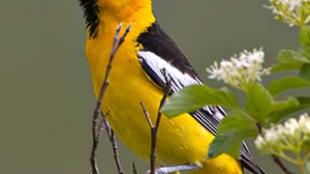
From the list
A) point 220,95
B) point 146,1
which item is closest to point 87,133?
point 146,1

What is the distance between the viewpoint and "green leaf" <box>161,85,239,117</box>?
4.72 feet

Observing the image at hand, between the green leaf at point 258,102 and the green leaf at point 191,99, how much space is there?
6 centimetres

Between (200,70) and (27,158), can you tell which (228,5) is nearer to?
(200,70)

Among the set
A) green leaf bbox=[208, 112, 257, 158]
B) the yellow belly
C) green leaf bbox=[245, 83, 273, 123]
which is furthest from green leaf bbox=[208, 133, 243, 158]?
the yellow belly

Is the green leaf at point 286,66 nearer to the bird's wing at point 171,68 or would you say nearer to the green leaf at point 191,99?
the green leaf at point 191,99

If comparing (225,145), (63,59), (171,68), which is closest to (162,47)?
(171,68)

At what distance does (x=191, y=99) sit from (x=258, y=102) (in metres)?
0.12

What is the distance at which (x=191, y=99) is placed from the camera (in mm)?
1451

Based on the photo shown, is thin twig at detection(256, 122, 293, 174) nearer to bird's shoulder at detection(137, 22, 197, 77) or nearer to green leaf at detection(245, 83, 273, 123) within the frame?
green leaf at detection(245, 83, 273, 123)

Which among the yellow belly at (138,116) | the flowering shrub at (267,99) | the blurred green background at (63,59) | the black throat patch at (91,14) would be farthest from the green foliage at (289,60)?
the blurred green background at (63,59)

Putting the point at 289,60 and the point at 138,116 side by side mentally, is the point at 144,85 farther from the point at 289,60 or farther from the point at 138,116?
the point at 289,60

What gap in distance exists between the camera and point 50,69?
5836mm

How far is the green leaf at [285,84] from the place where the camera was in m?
1.41

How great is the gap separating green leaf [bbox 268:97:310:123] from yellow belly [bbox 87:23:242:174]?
1465mm
